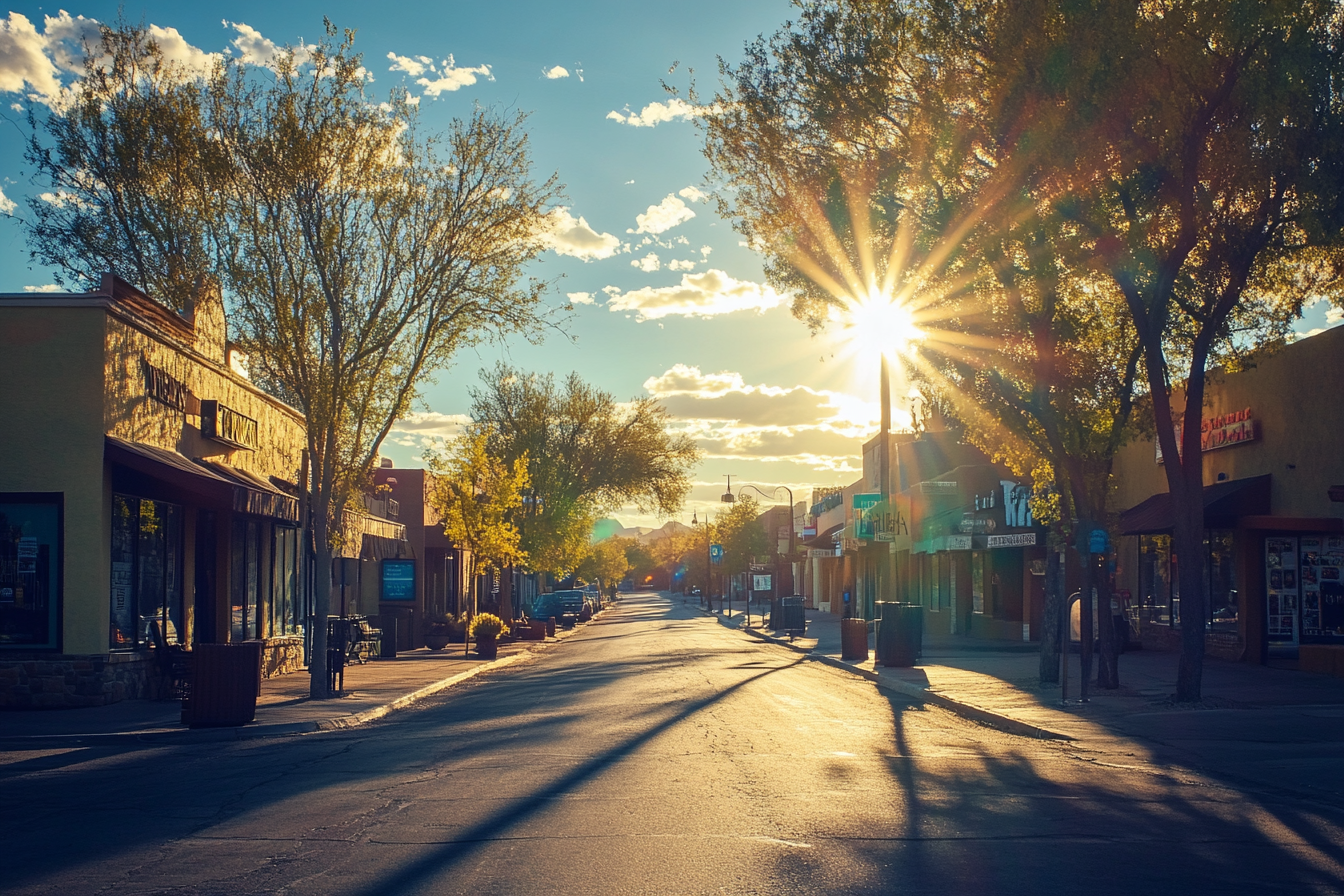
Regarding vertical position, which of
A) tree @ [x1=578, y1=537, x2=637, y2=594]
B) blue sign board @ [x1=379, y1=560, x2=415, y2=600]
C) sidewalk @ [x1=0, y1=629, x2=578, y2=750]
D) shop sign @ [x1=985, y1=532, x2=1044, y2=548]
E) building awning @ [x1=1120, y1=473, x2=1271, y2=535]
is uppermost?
building awning @ [x1=1120, y1=473, x2=1271, y2=535]

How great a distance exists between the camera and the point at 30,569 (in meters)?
17.7

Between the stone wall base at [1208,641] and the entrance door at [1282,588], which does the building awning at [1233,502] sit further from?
the stone wall base at [1208,641]

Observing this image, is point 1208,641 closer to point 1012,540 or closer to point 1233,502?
point 1233,502

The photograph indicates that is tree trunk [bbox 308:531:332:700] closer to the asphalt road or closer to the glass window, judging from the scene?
the asphalt road

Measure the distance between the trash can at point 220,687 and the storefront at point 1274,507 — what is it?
17.4 metres

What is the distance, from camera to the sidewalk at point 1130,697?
14.7 meters

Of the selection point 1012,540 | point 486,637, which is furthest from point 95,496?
point 1012,540

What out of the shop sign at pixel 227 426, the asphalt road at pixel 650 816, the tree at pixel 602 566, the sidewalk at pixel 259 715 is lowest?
the tree at pixel 602 566

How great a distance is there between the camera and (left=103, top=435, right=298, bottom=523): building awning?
17.8 metres

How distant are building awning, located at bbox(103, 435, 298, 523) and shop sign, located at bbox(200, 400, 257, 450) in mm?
1171

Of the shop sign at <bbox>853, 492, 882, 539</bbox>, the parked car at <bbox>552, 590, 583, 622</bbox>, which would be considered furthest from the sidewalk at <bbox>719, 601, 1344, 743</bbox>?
the parked car at <bbox>552, 590, 583, 622</bbox>

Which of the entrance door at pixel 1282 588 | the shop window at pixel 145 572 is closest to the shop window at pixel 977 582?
the entrance door at pixel 1282 588

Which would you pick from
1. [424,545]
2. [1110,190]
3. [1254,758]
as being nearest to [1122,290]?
[1110,190]

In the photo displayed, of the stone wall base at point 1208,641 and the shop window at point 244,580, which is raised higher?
the shop window at point 244,580
